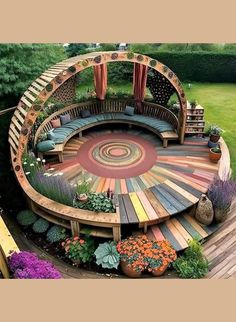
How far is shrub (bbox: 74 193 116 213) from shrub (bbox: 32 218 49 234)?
1.03 m

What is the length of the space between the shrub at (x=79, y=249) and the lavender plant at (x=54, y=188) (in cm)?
89

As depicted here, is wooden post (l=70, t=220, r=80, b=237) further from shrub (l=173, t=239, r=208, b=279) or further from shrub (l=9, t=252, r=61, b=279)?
shrub (l=173, t=239, r=208, b=279)

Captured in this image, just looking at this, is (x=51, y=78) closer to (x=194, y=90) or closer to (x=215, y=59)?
(x=194, y=90)

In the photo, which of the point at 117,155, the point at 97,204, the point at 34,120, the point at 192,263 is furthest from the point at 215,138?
Result: the point at 34,120

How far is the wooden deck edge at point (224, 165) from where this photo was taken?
8875mm

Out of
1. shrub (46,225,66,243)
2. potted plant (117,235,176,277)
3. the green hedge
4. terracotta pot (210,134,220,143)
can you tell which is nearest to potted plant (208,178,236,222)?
potted plant (117,235,176,277)

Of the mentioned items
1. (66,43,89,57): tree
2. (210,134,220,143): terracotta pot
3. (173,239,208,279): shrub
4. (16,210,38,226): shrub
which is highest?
(66,43,89,57): tree

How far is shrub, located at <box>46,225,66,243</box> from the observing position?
7242mm

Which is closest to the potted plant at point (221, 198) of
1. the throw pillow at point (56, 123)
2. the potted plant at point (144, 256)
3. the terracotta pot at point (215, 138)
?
the potted plant at point (144, 256)

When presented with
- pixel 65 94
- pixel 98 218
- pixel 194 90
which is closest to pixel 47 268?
pixel 98 218

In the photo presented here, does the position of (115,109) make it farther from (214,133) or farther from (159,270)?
(159,270)

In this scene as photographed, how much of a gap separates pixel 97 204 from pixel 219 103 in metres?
10.1

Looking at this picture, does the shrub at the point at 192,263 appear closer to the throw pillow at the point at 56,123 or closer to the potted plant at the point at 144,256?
the potted plant at the point at 144,256

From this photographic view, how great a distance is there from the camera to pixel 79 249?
6.81 meters
